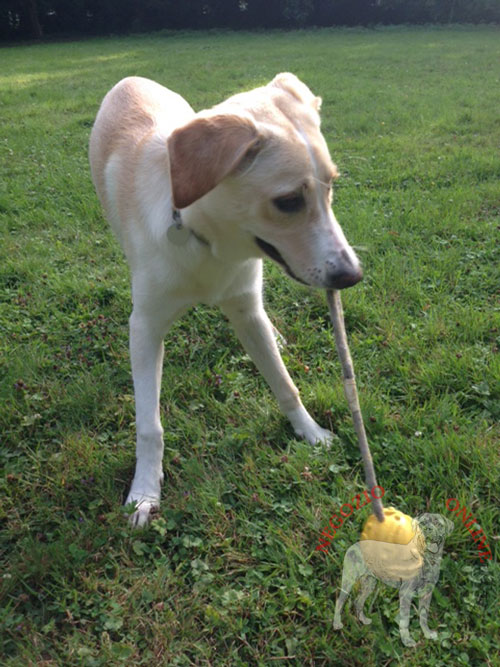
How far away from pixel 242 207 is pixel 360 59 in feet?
45.0

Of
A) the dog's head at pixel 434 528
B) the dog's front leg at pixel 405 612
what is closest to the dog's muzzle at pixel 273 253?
the dog's head at pixel 434 528

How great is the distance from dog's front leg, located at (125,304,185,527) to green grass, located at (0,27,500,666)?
0.10m

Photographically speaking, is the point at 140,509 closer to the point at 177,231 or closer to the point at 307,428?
the point at 307,428

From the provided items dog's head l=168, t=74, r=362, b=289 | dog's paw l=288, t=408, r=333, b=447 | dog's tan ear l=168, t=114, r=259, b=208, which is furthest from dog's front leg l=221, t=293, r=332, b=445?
dog's tan ear l=168, t=114, r=259, b=208

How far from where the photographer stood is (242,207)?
1.99 m

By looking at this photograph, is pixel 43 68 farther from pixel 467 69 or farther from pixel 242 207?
pixel 242 207

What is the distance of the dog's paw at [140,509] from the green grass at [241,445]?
0.04 metres

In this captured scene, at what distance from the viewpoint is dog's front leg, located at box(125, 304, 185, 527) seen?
93.2 inches

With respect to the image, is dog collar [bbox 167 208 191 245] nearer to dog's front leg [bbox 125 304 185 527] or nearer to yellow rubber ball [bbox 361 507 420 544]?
dog's front leg [bbox 125 304 185 527]

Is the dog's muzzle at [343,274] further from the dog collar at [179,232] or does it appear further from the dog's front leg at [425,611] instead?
the dog's front leg at [425,611]

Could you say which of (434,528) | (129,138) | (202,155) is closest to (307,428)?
(434,528)

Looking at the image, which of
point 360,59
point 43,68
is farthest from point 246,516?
point 43,68

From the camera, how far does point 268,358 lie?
2672mm

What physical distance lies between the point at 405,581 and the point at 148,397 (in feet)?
4.07
